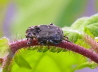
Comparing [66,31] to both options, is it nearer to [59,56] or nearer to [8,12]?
[59,56]

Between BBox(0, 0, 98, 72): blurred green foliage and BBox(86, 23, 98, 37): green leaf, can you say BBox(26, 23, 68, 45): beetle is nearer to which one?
BBox(0, 0, 98, 72): blurred green foliage

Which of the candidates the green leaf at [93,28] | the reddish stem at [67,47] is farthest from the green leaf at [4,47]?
the green leaf at [93,28]

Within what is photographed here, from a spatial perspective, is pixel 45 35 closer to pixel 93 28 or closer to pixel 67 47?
pixel 67 47

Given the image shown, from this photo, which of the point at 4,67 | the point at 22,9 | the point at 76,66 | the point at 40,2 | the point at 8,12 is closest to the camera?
the point at 4,67

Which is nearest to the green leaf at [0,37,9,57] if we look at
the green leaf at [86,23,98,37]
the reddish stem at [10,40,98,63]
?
the reddish stem at [10,40,98,63]

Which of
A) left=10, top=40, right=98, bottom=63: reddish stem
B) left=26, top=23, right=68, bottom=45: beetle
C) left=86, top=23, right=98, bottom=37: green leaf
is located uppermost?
left=86, top=23, right=98, bottom=37: green leaf

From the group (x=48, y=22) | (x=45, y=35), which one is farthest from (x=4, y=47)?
(x=48, y=22)

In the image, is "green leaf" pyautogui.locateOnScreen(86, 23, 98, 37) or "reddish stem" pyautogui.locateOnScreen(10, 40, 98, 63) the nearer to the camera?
"reddish stem" pyautogui.locateOnScreen(10, 40, 98, 63)

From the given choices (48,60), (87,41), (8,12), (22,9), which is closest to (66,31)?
(87,41)

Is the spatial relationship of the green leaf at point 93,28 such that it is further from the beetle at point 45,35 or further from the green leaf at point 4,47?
the green leaf at point 4,47
